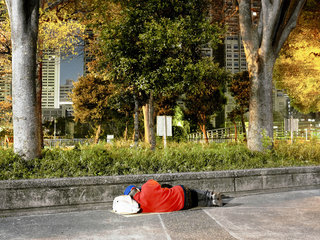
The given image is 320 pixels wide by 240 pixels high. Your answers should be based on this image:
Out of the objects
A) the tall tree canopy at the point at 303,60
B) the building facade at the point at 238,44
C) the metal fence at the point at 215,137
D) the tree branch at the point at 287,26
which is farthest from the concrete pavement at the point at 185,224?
the metal fence at the point at 215,137

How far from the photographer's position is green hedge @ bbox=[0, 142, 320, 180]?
5637 mm

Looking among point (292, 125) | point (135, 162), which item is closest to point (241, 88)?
point (292, 125)

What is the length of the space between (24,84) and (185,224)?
15.1ft

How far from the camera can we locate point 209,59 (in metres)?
9.73

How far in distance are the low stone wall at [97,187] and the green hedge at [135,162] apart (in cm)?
48

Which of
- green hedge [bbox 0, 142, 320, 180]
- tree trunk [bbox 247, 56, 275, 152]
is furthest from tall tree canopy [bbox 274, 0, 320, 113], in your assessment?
green hedge [bbox 0, 142, 320, 180]

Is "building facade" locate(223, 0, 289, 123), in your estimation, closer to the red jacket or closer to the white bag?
the red jacket

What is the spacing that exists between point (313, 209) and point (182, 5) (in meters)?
7.23

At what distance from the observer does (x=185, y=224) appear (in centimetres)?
415

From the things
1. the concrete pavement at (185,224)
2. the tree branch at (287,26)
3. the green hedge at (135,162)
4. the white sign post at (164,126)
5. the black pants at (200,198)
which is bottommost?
the concrete pavement at (185,224)

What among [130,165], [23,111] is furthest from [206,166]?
[23,111]

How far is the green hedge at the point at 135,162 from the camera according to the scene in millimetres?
5637

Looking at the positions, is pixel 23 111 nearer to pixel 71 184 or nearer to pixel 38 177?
pixel 38 177

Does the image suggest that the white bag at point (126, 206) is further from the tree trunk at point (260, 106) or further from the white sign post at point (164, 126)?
the tree trunk at point (260, 106)
